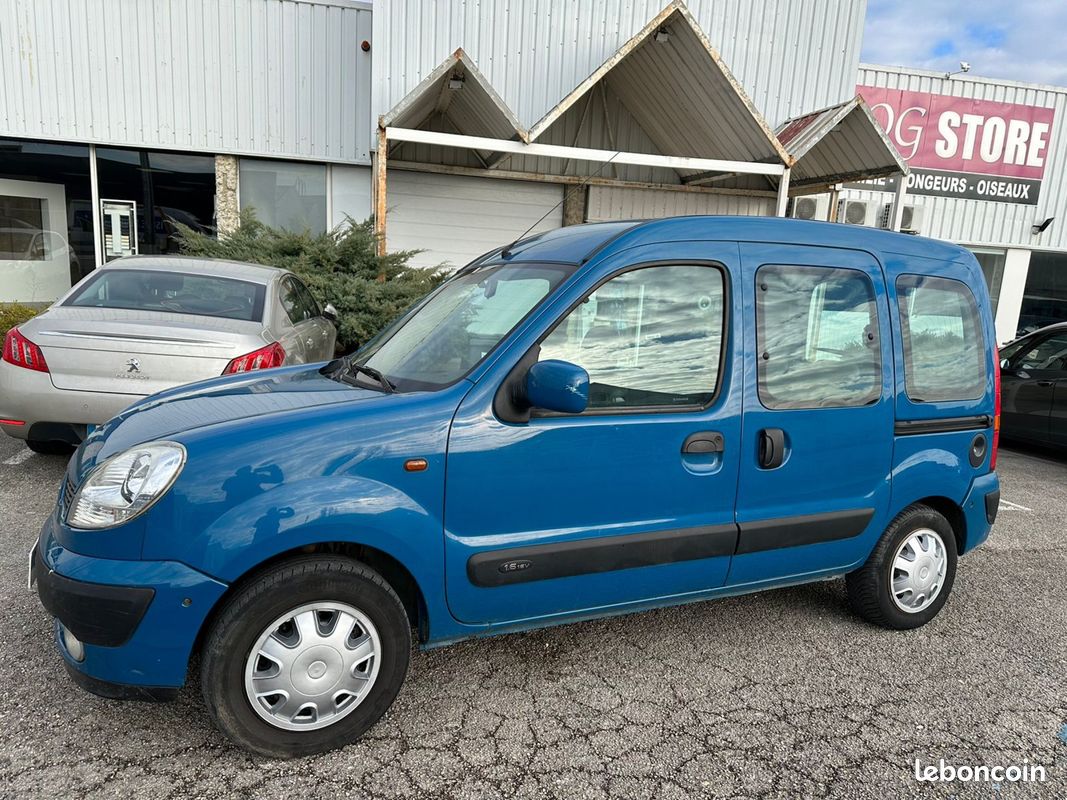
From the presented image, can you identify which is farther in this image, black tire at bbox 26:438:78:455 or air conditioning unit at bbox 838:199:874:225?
air conditioning unit at bbox 838:199:874:225

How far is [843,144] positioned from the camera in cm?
1047

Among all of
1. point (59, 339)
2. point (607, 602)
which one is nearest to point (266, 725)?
point (607, 602)

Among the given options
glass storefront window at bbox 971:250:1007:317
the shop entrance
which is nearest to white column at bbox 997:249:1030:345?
glass storefront window at bbox 971:250:1007:317

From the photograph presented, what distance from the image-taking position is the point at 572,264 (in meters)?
2.89

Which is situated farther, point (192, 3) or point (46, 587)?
point (192, 3)

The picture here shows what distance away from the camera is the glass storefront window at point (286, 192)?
463 inches

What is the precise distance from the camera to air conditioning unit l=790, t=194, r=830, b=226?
13055 millimetres

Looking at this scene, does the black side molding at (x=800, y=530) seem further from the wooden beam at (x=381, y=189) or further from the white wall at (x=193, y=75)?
the white wall at (x=193, y=75)

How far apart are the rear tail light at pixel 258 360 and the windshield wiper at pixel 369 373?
5.77ft

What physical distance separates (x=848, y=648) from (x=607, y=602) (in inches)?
52.9

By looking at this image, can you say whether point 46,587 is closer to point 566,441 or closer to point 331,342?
point 566,441

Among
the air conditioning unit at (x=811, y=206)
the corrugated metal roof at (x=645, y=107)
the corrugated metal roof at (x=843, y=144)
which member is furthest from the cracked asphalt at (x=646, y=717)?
the air conditioning unit at (x=811, y=206)

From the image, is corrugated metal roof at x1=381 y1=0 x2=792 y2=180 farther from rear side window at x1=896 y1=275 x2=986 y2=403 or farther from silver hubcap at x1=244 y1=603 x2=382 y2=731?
silver hubcap at x1=244 y1=603 x2=382 y2=731

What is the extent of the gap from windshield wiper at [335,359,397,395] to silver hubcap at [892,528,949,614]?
2.50 m
